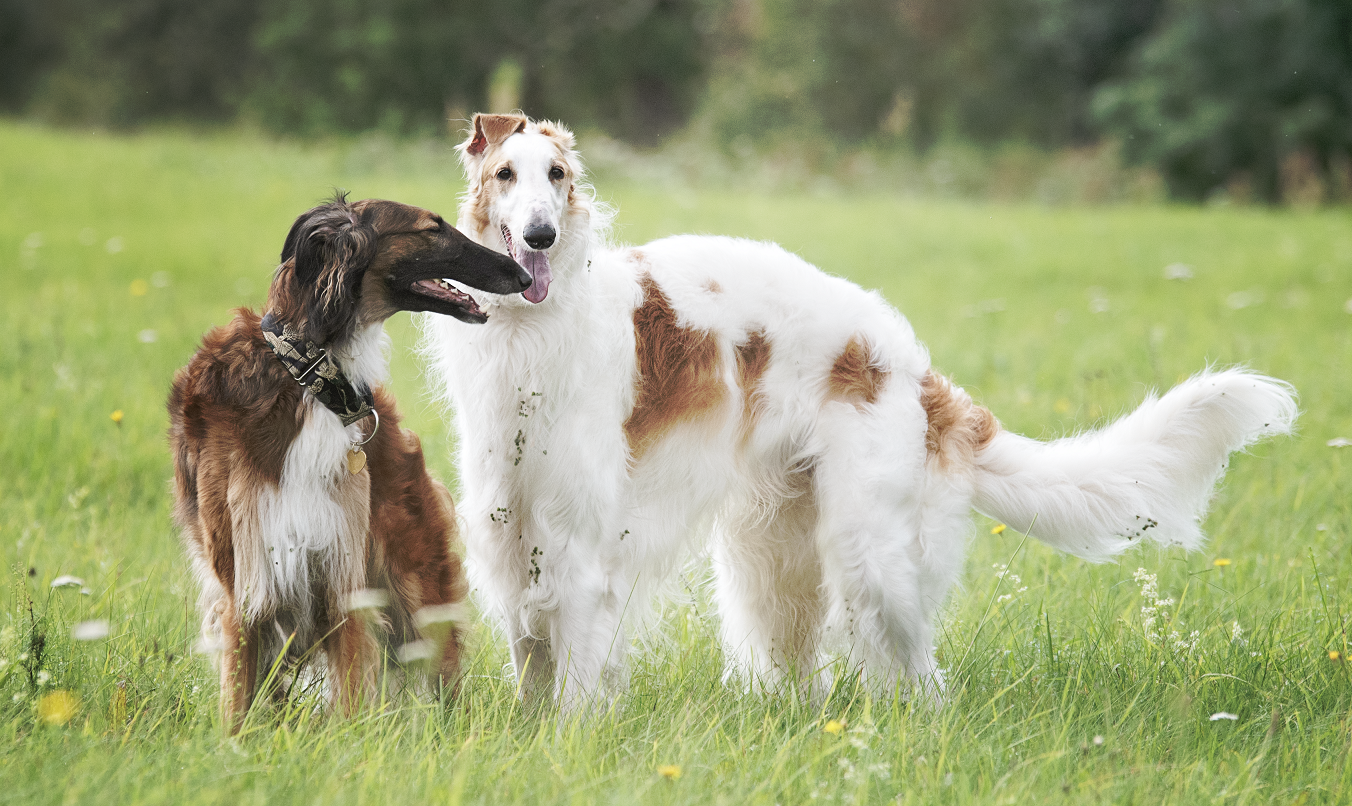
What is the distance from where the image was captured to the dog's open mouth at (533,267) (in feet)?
9.38

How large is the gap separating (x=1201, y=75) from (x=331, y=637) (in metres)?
19.5

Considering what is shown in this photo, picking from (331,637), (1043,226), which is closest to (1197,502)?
(331,637)

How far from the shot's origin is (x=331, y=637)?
2.83 meters

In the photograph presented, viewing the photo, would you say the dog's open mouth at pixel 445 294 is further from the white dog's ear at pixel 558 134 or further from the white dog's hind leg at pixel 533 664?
the white dog's hind leg at pixel 533 664

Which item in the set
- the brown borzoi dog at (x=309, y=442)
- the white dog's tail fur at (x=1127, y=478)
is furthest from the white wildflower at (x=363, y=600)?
the white dog's tail fur at (x=1127, y=478)

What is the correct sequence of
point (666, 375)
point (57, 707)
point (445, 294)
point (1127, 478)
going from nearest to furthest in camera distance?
point (57, 707)
point (445, 294)
point (666, 375)
point (1127, 478)

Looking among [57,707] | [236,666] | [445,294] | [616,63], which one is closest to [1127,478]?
[445,294]

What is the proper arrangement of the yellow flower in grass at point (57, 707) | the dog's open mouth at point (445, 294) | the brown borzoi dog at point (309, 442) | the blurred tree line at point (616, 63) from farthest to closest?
1. the blurred tree line at point (616, 63)
2. the dog's open mouth at point (445, 294)
3. the brown borzoi dog at point (309, 442)
4. the yellow flower in grass at point (57, 707)

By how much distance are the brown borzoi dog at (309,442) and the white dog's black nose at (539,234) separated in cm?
9

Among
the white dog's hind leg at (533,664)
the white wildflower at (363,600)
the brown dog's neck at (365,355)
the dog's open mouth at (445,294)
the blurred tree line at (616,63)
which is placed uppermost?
the blurred tree line at (616,63)

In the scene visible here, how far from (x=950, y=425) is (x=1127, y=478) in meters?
0.56

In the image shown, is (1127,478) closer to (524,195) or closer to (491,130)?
(524,195)

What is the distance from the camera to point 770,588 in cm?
360

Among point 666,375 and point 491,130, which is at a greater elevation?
point 491,130
